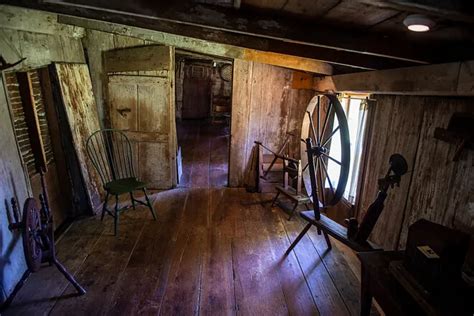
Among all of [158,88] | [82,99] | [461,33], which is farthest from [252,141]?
[461,33]

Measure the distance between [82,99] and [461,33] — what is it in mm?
3290

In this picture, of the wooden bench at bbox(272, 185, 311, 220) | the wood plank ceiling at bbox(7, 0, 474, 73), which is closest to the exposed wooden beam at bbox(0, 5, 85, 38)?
the wood plank ceiling at bbox(7, 0, 474, 73)

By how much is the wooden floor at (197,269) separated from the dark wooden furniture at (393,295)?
644 millimetres

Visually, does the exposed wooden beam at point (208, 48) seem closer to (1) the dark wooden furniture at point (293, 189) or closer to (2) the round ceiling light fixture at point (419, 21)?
(1) the dark wooden furniture at point (293, 189)

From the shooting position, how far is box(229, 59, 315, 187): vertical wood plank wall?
3734 millimetres

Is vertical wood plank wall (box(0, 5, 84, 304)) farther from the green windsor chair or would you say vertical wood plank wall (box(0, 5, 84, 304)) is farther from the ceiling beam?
the ceiling beam

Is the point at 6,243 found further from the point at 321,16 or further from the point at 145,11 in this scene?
the point at 321,16

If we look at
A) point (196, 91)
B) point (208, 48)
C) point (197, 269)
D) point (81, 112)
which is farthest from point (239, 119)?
point (196, 91)

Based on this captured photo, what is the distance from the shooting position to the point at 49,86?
2729 millimetres

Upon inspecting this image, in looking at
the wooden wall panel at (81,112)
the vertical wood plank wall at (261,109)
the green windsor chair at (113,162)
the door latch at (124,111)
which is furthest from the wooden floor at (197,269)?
the door latch at (124,111)

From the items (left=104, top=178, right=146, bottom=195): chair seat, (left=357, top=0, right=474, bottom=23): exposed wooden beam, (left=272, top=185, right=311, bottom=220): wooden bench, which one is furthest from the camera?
(left=272, top=185, right=311, bottom=220): wooden bench

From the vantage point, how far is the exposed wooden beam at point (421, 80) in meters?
1.40

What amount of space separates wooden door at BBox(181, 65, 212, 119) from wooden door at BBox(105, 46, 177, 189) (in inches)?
192

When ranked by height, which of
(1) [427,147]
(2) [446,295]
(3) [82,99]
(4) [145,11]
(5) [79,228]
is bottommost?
(5) [79,228]
